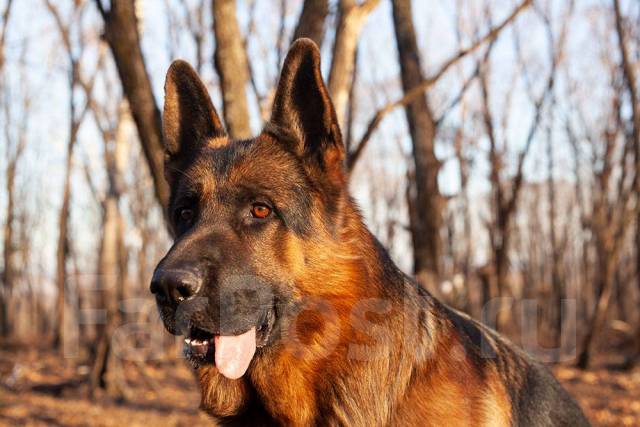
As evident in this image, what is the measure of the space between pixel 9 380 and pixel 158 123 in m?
10.8

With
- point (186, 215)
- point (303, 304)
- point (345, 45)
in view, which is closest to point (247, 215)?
point (186, 215)

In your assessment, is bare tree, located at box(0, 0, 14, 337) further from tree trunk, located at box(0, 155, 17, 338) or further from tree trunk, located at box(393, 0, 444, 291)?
tree trunk, located at box(393, 0, 444, 291)

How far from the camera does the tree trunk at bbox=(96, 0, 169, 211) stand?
459 centimetres

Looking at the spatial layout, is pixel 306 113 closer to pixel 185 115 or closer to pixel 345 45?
pixel 185 115

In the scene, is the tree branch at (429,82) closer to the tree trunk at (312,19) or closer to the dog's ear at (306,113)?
the tree trunk at (312,19)

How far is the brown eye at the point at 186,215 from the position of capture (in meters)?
3.14

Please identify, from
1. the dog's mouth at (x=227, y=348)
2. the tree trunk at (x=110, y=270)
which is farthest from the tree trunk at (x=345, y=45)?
the tree trunk at (x=110, y=270)

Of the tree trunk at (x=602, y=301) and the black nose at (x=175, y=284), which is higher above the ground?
the black nose at (x=175, y=284)

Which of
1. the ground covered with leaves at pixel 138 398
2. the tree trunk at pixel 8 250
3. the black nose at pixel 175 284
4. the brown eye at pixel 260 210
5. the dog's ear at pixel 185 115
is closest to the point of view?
the black nose at pixel 175 284

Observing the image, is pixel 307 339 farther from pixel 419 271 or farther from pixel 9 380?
pixel 9 380

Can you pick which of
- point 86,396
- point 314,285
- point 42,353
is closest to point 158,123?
point 314,285

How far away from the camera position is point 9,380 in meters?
13.1

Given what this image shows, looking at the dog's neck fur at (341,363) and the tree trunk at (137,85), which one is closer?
the dog's neck fur at (341,363)

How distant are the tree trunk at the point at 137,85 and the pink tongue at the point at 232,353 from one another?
205 cm
